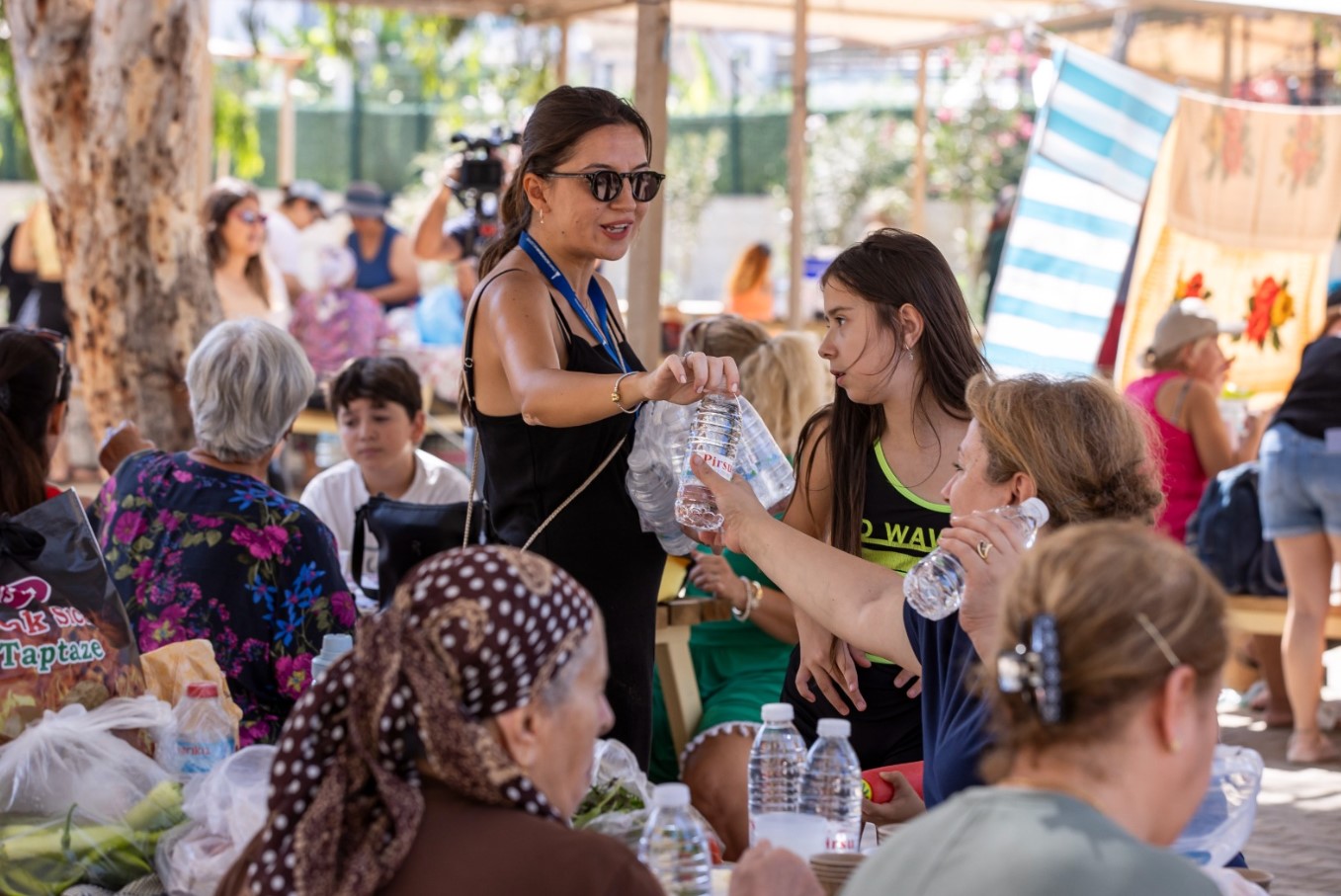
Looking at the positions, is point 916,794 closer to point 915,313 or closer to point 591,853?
point 915,313

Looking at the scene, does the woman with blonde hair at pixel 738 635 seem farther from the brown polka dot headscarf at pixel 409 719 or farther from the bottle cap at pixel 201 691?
the brown polka dot headscarf at pixel 409 719

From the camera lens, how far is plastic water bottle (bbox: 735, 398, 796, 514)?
297cm

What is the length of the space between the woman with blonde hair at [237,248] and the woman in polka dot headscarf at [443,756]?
606 cm

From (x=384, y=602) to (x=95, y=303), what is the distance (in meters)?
1.87

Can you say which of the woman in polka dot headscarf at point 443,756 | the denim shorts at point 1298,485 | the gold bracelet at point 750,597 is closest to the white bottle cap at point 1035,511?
the woman in polka dot headscarf at point 443,756

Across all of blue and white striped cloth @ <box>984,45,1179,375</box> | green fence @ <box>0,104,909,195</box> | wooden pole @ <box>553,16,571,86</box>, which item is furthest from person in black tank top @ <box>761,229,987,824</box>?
green fence @ <box>0,104,909,195</box>

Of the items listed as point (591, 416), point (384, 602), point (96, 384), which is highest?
point (591, 416)

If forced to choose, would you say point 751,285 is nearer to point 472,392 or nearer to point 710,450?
point 472,392

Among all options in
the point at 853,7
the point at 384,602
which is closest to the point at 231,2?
the point at 853,7

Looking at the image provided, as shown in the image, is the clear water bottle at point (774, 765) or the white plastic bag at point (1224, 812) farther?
the clear water bottle at point (774, 765)

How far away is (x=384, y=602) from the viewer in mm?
4016

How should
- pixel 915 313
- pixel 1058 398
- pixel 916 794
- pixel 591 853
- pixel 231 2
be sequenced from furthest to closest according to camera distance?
pixel 231 2 → pixel 915 313 → pixel 916 794 → pixel 1058 398 → pixel 591 853

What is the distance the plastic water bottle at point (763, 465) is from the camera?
9.74ft

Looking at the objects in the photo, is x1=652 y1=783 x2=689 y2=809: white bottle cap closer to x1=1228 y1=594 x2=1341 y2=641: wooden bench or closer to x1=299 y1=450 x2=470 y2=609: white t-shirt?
x1=299 y1=450 x2=470 y2=609: white t-shirt
